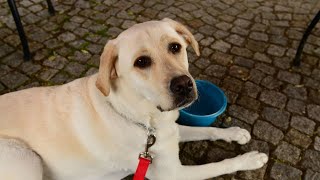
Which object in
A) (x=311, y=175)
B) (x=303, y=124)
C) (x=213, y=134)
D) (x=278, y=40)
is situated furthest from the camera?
(x=278, y=40)

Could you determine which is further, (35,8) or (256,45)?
(35,8)

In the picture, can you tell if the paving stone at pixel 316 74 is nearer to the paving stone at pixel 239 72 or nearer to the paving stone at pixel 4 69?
the paving stone at pixel 239 72

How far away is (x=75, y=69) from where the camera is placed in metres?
Result: 5.27

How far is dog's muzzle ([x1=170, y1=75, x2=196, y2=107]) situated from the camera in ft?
9.02

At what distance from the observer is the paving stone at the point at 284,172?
380cm

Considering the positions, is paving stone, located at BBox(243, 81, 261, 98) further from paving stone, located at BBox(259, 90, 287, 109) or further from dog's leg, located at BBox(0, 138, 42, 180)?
dog's leg, located at BBox(0, 138, 42, 180)

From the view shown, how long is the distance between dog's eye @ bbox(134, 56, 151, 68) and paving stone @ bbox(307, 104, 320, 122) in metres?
2.62

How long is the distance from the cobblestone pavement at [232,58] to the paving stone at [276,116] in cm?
1

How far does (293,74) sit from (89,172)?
3.29 m

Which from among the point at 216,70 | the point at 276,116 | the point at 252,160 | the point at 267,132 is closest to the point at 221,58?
the point at 216,70

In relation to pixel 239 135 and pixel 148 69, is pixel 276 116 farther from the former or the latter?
pixel 148 69

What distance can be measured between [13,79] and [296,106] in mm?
3955

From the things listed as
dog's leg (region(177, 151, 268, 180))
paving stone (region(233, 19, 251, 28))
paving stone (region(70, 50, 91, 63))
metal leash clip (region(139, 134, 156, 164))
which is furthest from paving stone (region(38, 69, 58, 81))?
paving stone (region(233, 19, 251, 28))

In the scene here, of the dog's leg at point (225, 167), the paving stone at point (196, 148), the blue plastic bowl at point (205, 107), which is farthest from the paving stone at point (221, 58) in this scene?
the dog's leg at point (225, 167)
